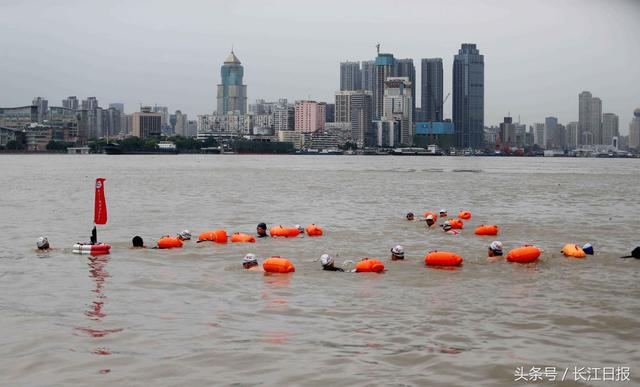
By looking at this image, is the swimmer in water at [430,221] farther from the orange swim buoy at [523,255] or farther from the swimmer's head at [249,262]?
the swimmer's head at [249,262]

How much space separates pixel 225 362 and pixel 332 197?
48.7 m

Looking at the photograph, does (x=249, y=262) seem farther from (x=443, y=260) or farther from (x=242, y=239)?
(x=242, y=239)

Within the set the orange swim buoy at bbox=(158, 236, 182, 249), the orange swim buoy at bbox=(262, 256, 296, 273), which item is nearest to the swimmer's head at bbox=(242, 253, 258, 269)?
the orange swim buoy at bbox=(262, 256, 296, 273)

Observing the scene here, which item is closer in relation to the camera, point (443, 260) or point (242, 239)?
point (443, 260)

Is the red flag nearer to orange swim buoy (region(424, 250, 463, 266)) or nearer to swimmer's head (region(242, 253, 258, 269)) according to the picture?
swimmer's head (region(242, 253, 258, 269))

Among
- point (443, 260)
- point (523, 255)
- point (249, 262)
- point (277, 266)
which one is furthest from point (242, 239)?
point (523, 255)

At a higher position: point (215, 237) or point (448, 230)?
point (215, 237)

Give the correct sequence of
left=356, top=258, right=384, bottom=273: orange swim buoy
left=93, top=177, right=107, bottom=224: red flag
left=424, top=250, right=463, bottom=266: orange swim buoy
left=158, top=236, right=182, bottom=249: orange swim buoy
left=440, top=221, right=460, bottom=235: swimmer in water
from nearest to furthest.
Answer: left=356, top=258, right=384, bottom=273: orange swim buoy, left=424, top=250, right=463, bottom=266: orange swim buoy, left=93, top=177, right=107, bottom=224: red flag, left=158, top=236, right=182, bottom=249: orange swim buoy, left=440, top=221, right=460, bottom=235: swimmer in water

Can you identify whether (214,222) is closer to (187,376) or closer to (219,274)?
(219,274)

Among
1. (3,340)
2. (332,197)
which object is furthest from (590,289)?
(332,197)

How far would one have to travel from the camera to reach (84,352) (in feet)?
48.3

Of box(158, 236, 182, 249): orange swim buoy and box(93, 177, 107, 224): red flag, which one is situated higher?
box(93, 177, 107, 224): red flag

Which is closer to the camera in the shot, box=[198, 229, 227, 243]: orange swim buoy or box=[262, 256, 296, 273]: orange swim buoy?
box=[262, 256, 296, 273]: orange swim buoy

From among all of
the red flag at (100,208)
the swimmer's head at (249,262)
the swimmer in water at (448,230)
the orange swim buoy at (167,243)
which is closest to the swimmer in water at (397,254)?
the swimmer's head at (249,262)
